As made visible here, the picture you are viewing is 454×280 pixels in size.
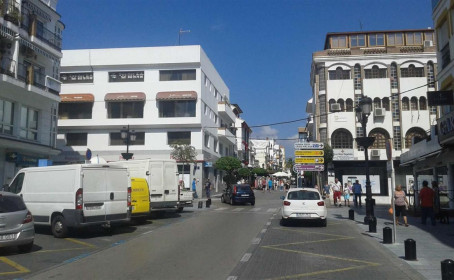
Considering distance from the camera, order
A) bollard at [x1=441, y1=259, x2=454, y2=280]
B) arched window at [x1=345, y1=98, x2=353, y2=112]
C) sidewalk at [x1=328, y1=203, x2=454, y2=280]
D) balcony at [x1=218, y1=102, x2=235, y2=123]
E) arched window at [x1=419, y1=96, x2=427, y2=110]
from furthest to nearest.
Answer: balcony at [x1=218, y1=102, x2=235, y2=123], arched window at [x1=345, y1=98, x2=353, y2=112], arched window at [x1=419, y1=96, x2=427, y2=110], sidewalk at [x1=328, y1=203, x2=454, y2=280], bollard at [x1=441, y1=259, x2=454, y2=280]

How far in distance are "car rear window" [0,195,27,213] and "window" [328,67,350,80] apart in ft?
120

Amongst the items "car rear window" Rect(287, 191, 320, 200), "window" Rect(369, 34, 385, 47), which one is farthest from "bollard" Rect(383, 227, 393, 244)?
"window" Rect(369, 34, 385, 47)

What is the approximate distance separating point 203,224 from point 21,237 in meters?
8.09

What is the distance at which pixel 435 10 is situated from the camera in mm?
19422

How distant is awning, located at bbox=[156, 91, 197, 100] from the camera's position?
40.3 metres

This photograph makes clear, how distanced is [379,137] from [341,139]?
384 cm

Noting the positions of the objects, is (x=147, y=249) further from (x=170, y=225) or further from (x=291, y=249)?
(x=170, y=225)

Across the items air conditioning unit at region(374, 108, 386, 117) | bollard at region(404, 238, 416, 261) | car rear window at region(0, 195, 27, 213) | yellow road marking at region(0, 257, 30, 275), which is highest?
air conditioning unit at region(374, 108, 386, 117)

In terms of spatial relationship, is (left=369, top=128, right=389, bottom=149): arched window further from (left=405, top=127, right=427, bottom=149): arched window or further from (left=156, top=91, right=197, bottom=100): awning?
(left=156, top=91, right=197, bottom=100): awning

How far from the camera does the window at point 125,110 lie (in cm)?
4191

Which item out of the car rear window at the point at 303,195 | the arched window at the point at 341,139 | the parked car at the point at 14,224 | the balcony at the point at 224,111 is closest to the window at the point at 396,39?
the arched window at the point at 341,139

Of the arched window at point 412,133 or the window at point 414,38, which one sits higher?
the window at point 414,38

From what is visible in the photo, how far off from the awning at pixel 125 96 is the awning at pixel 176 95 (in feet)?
5.94

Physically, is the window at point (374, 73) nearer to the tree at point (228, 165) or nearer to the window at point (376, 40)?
the window at point (376, 40)
